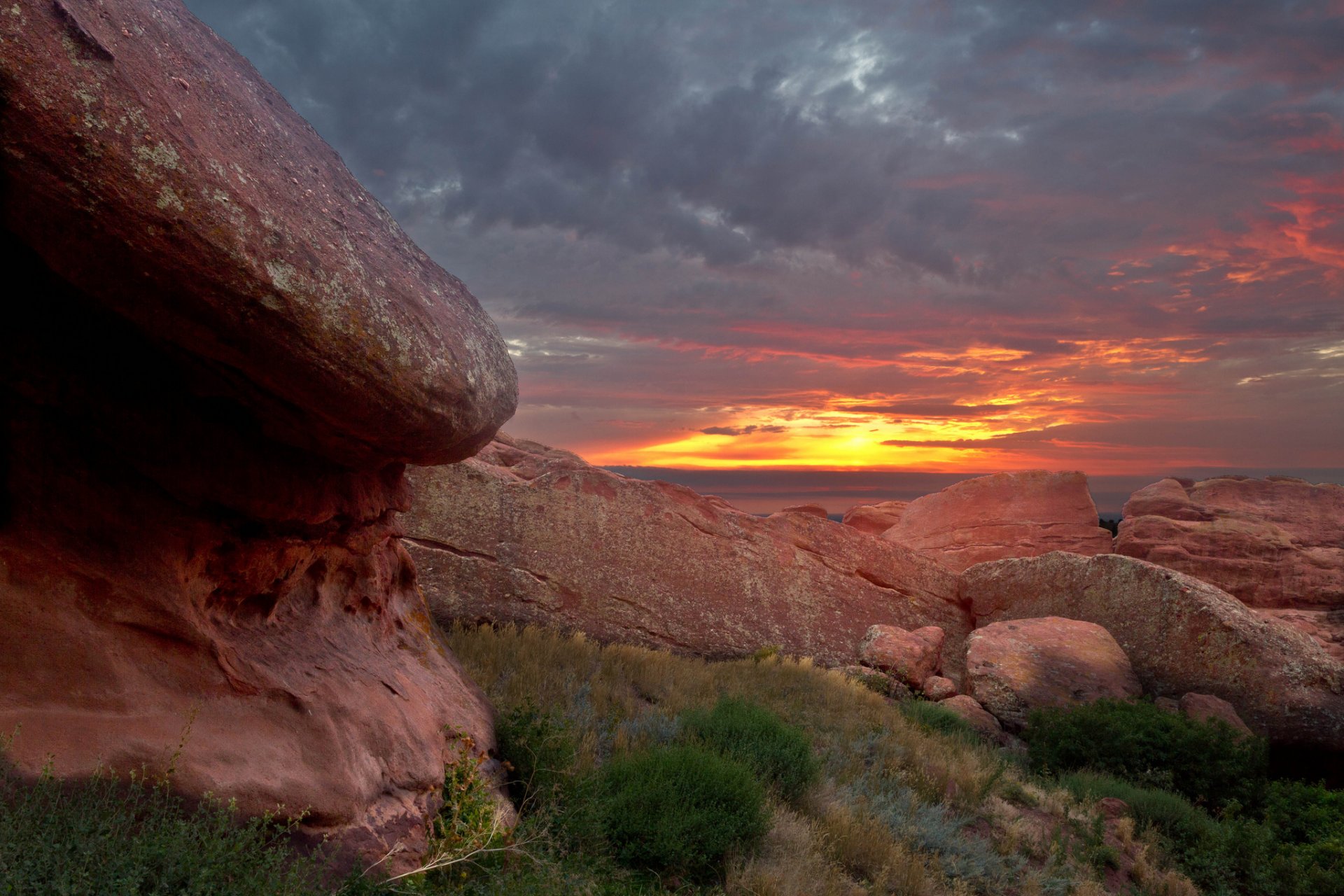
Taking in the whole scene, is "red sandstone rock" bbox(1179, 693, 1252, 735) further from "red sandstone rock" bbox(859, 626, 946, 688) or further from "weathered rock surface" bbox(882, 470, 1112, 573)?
"weathered rock surface" bbox(882, 470, 1112, 573)

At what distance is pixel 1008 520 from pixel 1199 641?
30.6 feet

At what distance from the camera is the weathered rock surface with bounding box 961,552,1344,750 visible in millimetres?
11500

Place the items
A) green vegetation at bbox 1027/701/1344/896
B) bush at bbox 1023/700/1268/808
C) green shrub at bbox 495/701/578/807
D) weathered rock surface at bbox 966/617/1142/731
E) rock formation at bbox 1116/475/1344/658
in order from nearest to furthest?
green shrub at bbox 495/701/578/807, green vegetation at bbox 1027/701/1344/896, bush at bbox 1023/700/1268/808, weathered rock surface at bbox 966/617/1142/731, rock formation at bbox 1116/475/1344/658

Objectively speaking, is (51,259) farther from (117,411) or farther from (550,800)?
(550,800)

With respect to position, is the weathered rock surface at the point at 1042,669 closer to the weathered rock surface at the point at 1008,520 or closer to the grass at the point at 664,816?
the grass at the point at 664,816

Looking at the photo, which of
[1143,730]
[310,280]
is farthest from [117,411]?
[1143,730]

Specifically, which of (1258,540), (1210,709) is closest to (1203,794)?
(1210,709)

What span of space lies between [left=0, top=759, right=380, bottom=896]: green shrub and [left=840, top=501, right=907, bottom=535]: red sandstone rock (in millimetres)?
23175

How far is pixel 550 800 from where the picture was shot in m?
5.64

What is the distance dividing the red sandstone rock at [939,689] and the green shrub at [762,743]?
5179mm

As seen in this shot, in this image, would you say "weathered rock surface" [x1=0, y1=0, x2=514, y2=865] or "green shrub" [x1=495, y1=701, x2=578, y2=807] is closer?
"weathered rock surface" [x1=0, y1=0, x2=514, y2=865]

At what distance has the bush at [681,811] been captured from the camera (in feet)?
17.9

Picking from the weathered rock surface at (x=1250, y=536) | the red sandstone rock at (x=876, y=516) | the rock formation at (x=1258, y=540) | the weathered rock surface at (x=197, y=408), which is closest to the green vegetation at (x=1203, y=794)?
the rock formation at (x=1258, y=540)

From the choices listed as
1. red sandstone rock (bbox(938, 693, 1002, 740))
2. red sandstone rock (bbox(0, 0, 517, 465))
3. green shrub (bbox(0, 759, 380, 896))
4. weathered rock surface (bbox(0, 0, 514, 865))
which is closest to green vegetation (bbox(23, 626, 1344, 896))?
green shrub (bbox(0, 759, 380, 896))
